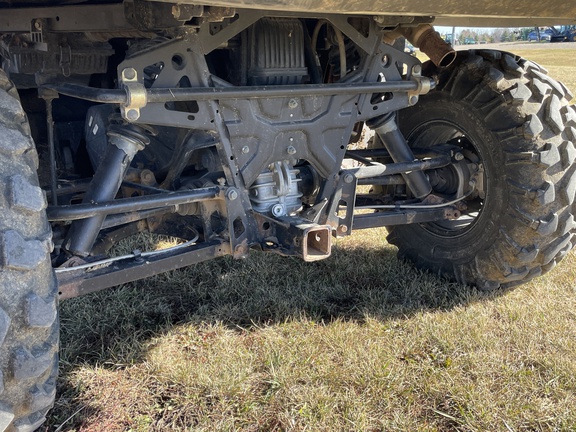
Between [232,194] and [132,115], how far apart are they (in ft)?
1.85

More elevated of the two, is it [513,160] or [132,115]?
[132,115]

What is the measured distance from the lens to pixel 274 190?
3180mm

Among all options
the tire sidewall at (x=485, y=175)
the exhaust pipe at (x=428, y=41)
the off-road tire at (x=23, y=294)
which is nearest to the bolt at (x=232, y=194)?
the off-road tire at (x=23, y=294)

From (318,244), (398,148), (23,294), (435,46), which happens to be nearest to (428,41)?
(435,46)

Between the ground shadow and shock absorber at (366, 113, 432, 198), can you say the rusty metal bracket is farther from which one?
shock absorber at (366, 113, 432, 198)

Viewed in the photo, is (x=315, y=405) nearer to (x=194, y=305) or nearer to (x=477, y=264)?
(x=194, y=305)

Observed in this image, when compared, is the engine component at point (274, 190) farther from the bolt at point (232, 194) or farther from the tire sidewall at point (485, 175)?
the tire sidewall at point (485, 175)

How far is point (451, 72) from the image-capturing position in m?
3.69

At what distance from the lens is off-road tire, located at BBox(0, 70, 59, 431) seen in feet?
6.83

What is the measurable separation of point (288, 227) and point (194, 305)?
0.95 meters

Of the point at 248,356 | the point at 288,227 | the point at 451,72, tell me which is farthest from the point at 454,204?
the point at 248,356

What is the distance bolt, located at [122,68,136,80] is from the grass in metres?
1.23

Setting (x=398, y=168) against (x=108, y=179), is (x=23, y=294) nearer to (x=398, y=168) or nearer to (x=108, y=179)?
(x=108, y=179)

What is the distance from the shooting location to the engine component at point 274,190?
3128mm
